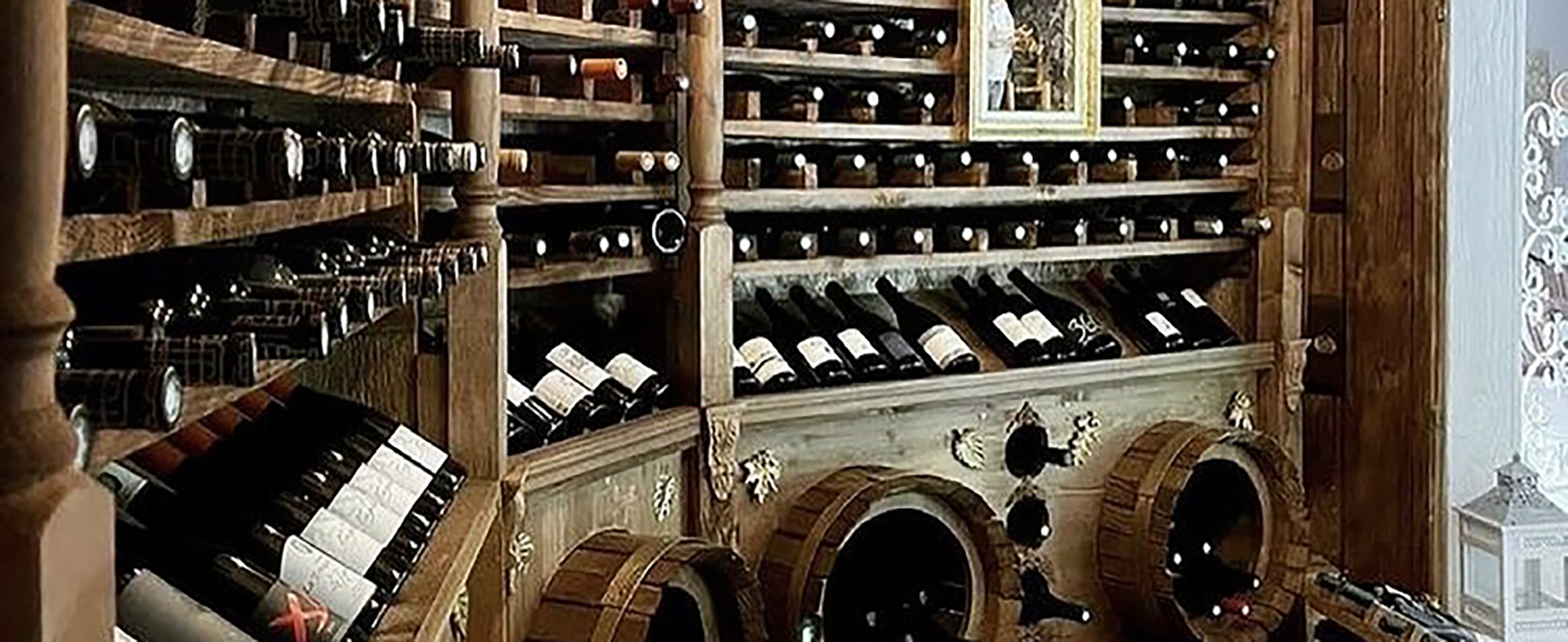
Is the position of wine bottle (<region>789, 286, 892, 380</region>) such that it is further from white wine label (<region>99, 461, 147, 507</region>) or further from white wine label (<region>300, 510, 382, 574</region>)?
white wine label (<region>99, 461, 147, 507</region>)

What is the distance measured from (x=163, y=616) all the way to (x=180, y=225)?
24 cm

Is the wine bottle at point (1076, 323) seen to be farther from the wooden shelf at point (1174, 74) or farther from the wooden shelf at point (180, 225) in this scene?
the wooden shelf at point (180, 225)

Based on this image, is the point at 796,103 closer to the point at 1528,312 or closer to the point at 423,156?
the point at 423,156

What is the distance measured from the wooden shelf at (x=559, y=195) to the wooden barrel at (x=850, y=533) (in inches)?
Result: 22.9

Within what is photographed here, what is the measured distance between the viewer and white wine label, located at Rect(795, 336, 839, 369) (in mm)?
3025

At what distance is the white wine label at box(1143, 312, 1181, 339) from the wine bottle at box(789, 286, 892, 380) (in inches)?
29.1

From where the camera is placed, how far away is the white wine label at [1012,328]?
336 cm

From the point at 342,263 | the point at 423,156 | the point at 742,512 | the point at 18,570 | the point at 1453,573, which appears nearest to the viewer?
the point at 18,570

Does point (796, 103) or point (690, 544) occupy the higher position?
point (796, 103)

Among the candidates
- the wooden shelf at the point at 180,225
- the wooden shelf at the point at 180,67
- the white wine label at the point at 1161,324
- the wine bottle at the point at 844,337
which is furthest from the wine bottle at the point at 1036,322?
the wooden shelf at the point at 180,225

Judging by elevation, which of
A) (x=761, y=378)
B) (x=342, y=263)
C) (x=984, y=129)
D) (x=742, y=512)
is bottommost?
(x=742, y=512)

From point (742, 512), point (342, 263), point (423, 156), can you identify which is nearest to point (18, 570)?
point (342, 263)

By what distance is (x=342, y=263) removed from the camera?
1502 mm

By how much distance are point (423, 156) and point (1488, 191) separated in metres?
2.81
